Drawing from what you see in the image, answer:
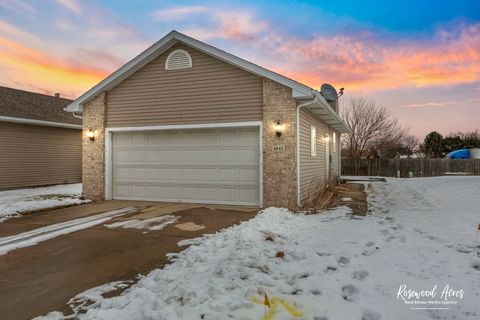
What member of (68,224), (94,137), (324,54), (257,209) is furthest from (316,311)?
(324,54)

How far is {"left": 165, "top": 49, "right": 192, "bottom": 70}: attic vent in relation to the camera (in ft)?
29.7

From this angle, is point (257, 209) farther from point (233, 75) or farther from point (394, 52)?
point (394, 52)

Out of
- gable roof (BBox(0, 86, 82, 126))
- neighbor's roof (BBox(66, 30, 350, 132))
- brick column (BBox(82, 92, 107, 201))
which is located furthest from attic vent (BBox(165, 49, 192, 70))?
gable roof (BBox(0, 86, 82, 126))

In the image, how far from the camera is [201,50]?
878cm

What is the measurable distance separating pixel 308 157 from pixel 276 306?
7175mm

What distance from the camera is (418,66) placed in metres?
13.1

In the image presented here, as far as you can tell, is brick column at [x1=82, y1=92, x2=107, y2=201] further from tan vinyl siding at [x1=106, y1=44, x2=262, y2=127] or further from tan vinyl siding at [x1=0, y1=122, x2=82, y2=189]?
tan vinyl siding at [x1=0, y1=122, x2=82, y2=189]

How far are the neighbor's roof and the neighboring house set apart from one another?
5295mm

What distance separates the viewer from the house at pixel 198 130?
812 centimetres

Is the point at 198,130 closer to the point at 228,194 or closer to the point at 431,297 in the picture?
the point at 228,194

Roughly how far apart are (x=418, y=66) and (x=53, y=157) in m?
17.9

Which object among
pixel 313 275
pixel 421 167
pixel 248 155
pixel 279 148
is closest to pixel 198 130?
pixel 248 155

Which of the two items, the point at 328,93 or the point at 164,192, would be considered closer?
the point at 164,192

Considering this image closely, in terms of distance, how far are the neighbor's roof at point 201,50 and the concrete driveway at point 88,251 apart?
3467 millimetres
